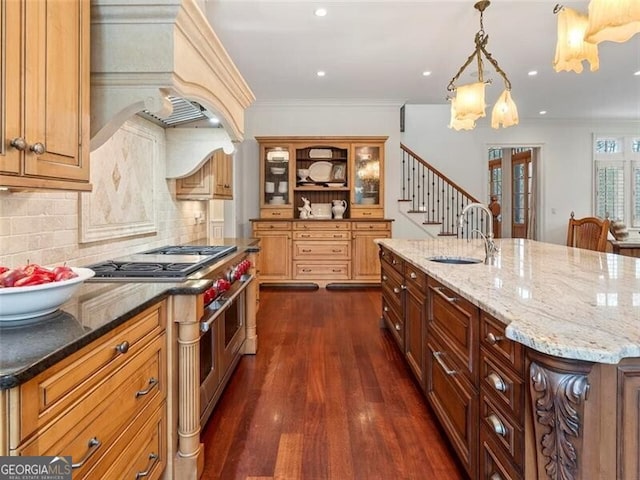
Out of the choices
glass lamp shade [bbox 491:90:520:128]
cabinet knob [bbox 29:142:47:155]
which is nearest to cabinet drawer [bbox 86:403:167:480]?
cabinet knob [bbox 29:142:47:155]

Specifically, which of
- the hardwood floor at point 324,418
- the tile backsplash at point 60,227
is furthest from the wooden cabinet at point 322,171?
the tile backsplash at point 60,227

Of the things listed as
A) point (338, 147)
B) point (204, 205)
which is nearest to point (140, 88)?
point (204, 205)

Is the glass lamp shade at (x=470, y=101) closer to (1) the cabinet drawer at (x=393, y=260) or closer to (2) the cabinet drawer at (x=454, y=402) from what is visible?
(1) the cabinet drawer at (x=393, y=260)

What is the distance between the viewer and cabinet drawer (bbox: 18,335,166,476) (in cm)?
89

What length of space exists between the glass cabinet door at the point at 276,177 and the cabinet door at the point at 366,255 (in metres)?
1.25

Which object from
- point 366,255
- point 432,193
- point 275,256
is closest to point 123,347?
point 275,256

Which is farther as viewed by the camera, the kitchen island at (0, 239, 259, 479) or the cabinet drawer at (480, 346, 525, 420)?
the cabinet drawer at (480, 346, 525, 420)

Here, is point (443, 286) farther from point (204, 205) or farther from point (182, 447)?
point (204, 205)

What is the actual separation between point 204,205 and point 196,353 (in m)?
2.47

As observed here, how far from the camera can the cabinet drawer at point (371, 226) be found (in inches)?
229

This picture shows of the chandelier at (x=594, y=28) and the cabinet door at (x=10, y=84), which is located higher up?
the chandelier at (x=594, y=28)

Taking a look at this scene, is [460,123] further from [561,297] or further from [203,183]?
[561,297]

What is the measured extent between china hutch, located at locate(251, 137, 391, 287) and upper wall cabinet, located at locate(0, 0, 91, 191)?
14.6 feet

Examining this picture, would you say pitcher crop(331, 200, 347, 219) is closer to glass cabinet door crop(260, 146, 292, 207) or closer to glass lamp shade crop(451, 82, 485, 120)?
glass cabinet door crop(260, 146, 292, 207)
